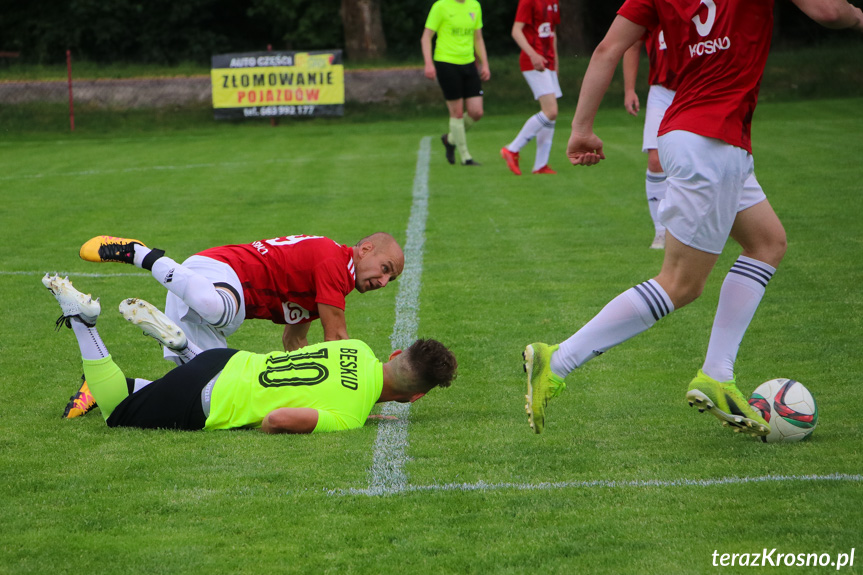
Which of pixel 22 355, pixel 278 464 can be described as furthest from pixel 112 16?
pixel 278 464

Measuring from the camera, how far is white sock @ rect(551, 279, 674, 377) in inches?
153

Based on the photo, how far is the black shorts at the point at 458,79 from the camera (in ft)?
46.6

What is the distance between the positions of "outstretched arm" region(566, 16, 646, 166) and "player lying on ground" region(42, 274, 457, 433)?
1034 mm

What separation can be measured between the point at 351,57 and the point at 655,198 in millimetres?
23989

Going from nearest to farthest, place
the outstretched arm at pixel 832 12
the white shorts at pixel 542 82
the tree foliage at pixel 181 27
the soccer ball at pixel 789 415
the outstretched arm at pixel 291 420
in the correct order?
the outstretched arm at pixel 832 12 → the soccer ball at pixel 789 415 → the outstretched arm at pixel 291 420 → the white shorts at pixel 542 82 → the tree foliage at pixel 181 27

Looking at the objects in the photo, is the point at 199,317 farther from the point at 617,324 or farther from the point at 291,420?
the point at 617,324

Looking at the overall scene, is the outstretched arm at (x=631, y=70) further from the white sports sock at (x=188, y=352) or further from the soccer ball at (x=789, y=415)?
the white sports sock at (x=188, y=352)

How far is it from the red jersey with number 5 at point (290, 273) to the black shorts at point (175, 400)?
0.58 metres

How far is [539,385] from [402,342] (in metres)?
2.03

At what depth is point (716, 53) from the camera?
383cm

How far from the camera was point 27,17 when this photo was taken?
3722 cm

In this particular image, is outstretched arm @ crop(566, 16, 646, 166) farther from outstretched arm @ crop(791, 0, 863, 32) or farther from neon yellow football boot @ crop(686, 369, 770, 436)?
neon yellow football boot @ crop(686, 369, 770, 436)

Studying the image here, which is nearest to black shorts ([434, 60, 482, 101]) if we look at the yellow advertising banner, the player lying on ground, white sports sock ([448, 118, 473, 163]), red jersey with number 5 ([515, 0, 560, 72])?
white sports sock ([448, 118, 473, 163])

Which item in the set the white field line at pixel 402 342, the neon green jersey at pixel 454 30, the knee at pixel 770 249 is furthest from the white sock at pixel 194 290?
the neon green jersey at pixel 454 30
